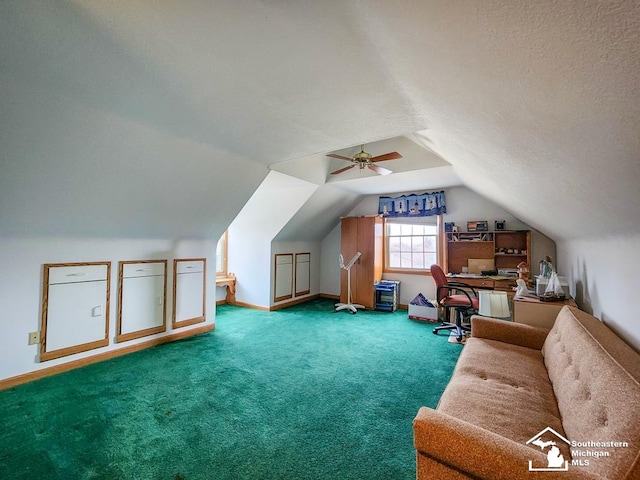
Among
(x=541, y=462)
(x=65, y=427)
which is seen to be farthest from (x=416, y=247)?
(x=65, y=427)

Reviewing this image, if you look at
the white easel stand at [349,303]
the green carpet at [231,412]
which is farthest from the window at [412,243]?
the green carpet at [231,412]

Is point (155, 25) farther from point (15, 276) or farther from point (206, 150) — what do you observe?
point (15, 276)

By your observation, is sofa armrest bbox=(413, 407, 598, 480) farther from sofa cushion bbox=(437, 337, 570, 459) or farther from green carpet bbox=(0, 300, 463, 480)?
green carpet bbox=(0, 300, 463, 480)

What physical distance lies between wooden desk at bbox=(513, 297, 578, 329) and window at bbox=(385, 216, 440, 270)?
2681 mm

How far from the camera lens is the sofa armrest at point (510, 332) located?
2.40 metres

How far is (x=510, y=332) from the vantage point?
2.51 m

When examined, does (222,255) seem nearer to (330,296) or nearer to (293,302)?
(293,302)

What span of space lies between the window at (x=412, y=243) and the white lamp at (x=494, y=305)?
85.2 inches

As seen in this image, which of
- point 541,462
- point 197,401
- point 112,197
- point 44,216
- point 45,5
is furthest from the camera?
point 112,197

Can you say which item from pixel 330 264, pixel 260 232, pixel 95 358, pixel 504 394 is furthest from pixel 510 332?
pixel 330 264

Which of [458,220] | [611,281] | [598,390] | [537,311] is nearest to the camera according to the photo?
[598,390]

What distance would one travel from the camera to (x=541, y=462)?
966 mm

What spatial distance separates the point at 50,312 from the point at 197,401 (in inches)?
73.5

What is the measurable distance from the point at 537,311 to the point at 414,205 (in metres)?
3.09
